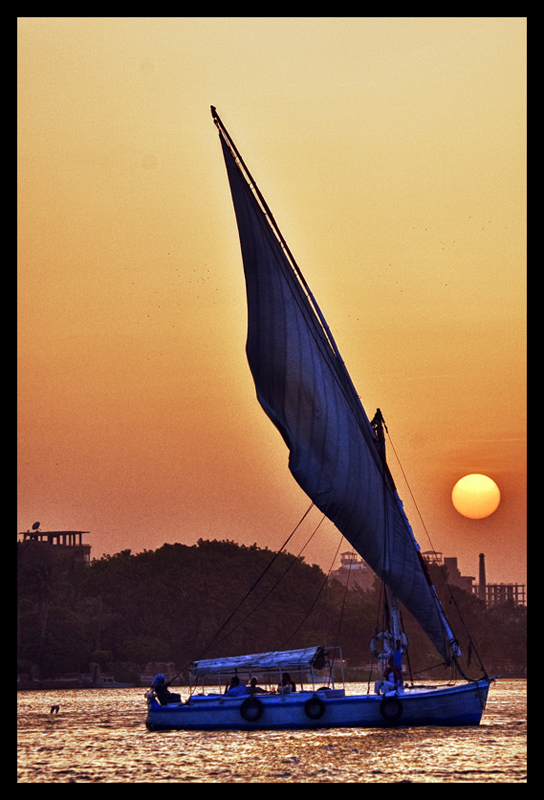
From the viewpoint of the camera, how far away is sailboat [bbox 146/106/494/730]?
37.4 metres

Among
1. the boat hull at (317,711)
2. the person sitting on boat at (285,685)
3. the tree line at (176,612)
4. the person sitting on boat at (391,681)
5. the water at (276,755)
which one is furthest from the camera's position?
the tree line at (176,612)

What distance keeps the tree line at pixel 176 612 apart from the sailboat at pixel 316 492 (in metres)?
53.4

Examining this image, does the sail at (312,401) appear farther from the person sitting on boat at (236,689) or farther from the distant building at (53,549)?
the distant building at (53,549)

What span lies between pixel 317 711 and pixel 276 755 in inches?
76.9

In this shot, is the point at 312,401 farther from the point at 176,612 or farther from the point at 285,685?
the point at 176,612

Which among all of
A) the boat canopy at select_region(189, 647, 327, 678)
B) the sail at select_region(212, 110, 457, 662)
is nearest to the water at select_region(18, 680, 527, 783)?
the boat canopy at select_region(189, 647, 327, 678)

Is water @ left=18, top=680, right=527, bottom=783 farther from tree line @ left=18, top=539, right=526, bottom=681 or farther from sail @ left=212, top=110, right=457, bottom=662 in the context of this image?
tree line @ left=18, top=539, right=526, bottom=681

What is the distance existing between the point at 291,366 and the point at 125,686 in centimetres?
6022

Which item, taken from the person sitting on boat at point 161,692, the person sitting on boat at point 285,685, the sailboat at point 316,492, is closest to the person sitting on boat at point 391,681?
the sailboat at point 316,492

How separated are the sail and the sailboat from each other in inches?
1.1

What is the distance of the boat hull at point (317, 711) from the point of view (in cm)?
3862

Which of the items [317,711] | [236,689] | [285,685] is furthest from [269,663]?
[236,689]
